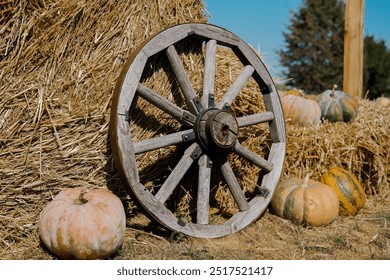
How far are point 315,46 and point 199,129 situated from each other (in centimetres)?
1829

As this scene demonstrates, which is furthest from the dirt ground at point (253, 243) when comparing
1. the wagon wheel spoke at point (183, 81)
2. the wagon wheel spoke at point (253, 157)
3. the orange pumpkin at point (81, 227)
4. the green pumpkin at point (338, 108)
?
the green pumpkin at point (338, 108)

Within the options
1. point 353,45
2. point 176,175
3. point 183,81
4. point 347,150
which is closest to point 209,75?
point 183,81

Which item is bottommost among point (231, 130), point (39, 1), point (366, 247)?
point (366, 247)

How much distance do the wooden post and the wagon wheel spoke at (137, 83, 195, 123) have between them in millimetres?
3923

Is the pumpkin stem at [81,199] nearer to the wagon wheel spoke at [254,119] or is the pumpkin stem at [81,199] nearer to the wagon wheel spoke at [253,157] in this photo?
the wagon wheel spoke at [253,157]

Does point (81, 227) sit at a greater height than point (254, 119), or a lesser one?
lesser

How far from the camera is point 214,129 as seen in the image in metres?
3.66

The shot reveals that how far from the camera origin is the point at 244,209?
3998 mm

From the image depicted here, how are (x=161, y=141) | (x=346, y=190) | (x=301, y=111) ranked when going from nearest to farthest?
(x=161, y=141) < (x=346, y=190) < (x=301, y=111)

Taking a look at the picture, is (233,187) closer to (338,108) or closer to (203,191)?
(203,191)
